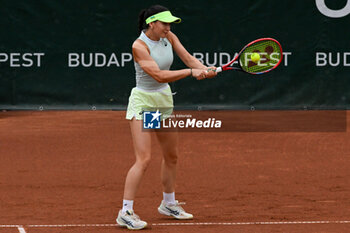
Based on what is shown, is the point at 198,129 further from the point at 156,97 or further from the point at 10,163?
the point at 156,97

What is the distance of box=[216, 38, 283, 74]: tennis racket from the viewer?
6375mm

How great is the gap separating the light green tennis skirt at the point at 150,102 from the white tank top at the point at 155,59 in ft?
0.13

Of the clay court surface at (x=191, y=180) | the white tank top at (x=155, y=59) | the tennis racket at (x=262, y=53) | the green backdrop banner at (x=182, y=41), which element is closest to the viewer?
the white tank top at (x=155, y=59)

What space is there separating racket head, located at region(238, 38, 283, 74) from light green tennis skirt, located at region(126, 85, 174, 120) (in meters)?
0.70

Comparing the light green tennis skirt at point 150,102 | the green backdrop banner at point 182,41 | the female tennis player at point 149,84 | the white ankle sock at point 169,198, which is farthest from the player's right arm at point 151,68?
the green backdrop banner at point 182,41

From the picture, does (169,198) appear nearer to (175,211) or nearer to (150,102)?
(175,211)

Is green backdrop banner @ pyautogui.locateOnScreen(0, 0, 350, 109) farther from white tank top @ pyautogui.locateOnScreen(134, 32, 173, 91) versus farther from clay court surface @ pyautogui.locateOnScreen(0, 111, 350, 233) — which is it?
white tank top @ pyautogui.locateOnScreen(134, 32, 173, 91)

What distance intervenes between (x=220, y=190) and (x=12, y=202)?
192 cm

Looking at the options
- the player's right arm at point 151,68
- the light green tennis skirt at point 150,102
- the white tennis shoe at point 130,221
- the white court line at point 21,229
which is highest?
the player's right arm at point 151,68

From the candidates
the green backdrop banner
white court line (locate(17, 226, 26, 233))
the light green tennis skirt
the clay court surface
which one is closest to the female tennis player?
the light green tennis skirt

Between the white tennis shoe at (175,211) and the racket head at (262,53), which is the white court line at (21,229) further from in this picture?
the racket head at (262,53)

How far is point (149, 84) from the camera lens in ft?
19.9

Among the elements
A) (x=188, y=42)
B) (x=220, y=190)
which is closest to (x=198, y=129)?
(x=188, y=42)

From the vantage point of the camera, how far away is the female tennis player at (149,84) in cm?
586
